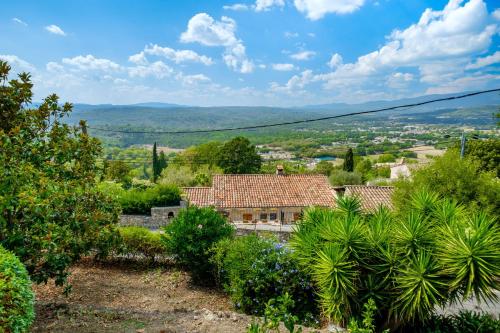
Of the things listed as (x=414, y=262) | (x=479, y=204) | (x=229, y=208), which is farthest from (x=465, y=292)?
(x=229, y=208)

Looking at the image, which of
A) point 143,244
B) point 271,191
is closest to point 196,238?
point 143,244

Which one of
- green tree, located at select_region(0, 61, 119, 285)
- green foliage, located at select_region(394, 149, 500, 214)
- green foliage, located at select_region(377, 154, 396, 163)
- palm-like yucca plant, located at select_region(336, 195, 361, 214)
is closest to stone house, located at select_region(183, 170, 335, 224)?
green foliage, located at select_region(394, 149, 500, 214)

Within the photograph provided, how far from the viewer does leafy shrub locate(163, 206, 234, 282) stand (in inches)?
370

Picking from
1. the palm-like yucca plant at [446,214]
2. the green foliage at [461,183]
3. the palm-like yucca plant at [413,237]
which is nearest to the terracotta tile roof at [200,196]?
the green foliage at [461,183]

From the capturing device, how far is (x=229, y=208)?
2681 cm

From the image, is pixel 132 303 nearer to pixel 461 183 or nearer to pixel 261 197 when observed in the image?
pixel 461 183

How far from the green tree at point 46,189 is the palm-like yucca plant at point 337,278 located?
4.70 m

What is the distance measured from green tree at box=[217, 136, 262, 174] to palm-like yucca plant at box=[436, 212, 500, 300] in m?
42.7

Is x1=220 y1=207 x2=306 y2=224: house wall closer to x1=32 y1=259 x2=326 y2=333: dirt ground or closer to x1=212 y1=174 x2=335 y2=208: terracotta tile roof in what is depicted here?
x1=212 y1=174 x2=335 y2=208: terracotta tile roof

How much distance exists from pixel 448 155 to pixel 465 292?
1226 cm

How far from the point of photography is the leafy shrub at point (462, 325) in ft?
20.1

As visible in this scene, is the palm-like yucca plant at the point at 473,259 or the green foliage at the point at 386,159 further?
the green foliage at the point at 386,159

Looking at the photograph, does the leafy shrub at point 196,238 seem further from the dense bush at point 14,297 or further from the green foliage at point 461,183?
the green foliage at point 461,183

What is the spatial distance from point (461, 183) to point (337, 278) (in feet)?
38.5
